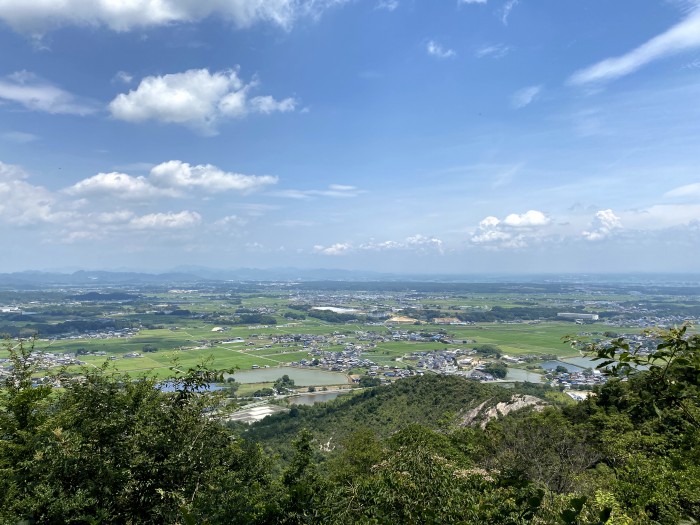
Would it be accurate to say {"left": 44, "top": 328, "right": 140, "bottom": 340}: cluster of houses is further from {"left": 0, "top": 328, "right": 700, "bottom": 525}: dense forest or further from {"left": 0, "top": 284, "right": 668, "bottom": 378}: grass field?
{"left": 0, "top": 328, "right": 700, "bottom": 525}: dense forest

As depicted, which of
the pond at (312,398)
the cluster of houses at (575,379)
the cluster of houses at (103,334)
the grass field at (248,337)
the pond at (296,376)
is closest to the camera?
the pond at (312,398)

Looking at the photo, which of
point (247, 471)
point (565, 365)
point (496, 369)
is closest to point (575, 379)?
point (496, 369)

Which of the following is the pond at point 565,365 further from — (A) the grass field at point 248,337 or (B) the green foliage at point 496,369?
(B) the green foliage at point 496,369

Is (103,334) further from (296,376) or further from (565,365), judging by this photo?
(565,365)

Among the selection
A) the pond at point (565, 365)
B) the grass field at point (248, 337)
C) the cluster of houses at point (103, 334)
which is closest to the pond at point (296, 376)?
the grass field at point (248, 337)

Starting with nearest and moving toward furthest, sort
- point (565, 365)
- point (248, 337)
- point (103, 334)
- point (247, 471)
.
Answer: point (247, 471)
point (565, 365)
point (248, 337)
point (103, 334)

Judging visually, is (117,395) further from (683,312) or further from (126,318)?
(683,312)
